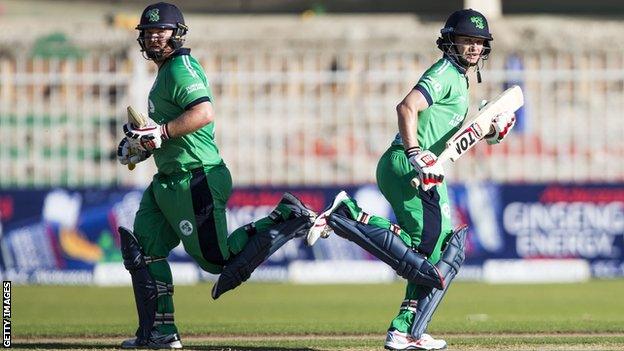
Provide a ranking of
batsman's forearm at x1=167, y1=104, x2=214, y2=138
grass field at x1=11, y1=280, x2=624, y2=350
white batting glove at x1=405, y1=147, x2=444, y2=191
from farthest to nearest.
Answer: grass field at x1=11, y1=280, x2=624, y2=350, batsman's forearm at x1=167, y1=104, x2=214, y2=138, white batting glove at x1=405, y1=147, x2=444, y2=191

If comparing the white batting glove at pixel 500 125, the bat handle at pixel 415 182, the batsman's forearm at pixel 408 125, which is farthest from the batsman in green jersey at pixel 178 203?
the white batting glove at pixel 500 125

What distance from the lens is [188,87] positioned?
9.13 meters

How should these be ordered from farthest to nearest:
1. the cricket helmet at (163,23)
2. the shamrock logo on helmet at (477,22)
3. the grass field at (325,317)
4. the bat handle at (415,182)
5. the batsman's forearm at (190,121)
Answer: the grass field at (325,317) → the cricket helmet at (163,23) → the shamrock logo on helmet at (477,22) → the batsman's forearm at (190,121) → the bat handle at (415,182)

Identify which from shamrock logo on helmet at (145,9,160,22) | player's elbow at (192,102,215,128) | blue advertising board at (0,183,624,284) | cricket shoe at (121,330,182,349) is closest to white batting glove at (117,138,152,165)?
player's elbow at (192,102,215,128)

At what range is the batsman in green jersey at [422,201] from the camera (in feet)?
29.1

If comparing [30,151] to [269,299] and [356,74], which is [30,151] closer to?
[356,74]

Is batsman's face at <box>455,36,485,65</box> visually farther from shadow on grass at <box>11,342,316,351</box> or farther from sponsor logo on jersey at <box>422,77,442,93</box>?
shadow on grass at <box>11,342,316,351</box>

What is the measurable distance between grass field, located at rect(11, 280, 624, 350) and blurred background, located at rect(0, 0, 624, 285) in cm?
77

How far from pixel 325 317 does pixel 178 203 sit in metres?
3.52

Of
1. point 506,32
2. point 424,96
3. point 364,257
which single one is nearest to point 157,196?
point 424,96

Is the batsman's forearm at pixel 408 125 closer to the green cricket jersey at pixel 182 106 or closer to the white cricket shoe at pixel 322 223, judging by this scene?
the white cricket shoe at pixel 322 223

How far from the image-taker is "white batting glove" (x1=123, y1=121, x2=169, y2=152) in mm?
9078

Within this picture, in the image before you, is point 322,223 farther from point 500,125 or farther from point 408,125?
point 500,125

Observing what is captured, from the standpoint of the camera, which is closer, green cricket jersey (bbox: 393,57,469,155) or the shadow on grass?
green cricket jersey (bbox: 393,57,469,155)
